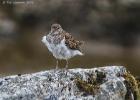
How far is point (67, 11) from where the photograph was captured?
42.2 m

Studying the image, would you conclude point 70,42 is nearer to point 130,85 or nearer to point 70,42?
point 70,42

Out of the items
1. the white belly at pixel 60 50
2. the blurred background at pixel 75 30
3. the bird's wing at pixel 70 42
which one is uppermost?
the blurred background at pixel 75 30

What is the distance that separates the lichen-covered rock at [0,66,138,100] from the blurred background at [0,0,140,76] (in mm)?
18321

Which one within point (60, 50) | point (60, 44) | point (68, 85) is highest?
point (60, 44)

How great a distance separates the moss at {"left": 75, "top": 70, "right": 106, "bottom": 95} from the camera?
12891 millimetres

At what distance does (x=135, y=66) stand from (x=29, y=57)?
5804 mm

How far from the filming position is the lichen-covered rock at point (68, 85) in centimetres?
1249

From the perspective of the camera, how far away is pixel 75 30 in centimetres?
3975

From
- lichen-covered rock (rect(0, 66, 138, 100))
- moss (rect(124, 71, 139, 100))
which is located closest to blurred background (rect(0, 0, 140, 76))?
moss (rect(124, 71, 139, 100))

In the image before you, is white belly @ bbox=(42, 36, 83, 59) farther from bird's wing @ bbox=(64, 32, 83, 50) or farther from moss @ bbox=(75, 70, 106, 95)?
moss @ bbox=(75, 70, 106, 95)

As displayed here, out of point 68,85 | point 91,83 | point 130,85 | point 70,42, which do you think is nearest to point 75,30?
point 130,85

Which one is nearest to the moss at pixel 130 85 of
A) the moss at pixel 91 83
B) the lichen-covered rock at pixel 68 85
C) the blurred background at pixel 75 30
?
the lichen-covered rock at pixel 68 85

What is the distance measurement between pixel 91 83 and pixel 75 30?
87.8ft

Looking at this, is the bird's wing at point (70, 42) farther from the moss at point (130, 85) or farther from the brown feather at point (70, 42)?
the moss at point (130, 85)
